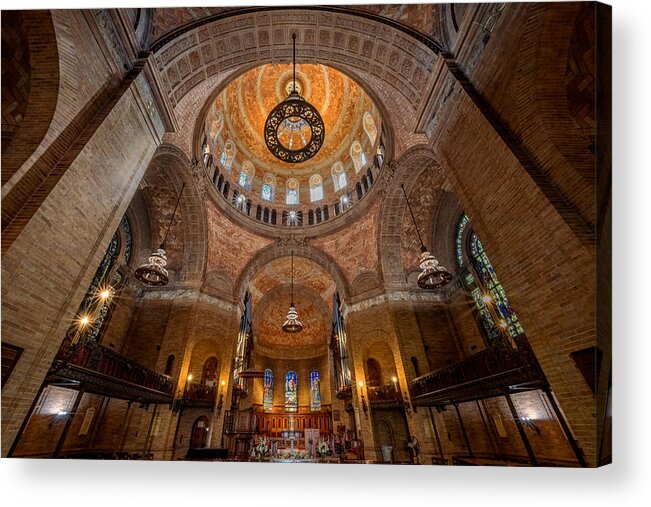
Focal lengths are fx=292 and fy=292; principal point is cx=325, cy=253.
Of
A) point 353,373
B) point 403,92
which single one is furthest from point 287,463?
point 353,373

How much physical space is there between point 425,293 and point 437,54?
856 centimetres

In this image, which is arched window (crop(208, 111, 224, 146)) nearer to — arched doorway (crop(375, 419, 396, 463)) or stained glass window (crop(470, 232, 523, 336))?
stained glass window (crop(470, 232, 523, 336))

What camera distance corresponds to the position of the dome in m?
14.2

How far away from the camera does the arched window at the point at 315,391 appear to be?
Answer: 2216cm

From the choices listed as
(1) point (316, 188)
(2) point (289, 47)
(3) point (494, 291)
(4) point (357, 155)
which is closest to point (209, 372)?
(1) point (316, 188)

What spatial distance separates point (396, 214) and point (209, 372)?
33.3 ft

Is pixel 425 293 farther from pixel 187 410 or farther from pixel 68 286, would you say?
pixel 68 286

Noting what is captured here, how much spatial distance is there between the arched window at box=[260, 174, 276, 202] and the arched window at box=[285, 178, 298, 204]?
0.83 metres

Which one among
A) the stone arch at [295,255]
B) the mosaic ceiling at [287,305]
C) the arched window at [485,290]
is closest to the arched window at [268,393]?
the mosaic ceiling at [287,305]

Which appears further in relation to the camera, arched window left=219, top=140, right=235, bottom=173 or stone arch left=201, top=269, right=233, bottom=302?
arched window left=219, top=140, right=235, bottom=173

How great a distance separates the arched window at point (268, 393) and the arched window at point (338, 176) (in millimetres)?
15368

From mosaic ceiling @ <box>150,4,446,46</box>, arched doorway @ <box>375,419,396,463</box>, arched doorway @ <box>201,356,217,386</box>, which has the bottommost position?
arched doorway @ <box>375,419,396,463</box>

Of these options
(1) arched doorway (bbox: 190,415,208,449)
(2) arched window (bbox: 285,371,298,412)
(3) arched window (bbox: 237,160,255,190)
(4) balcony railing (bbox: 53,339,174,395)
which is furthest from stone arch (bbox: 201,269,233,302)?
(2) arched window (bbox: 285,371,298,412)

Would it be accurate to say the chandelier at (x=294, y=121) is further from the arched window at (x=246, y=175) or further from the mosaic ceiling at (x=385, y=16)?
the arched window at (x=246, y=175)
